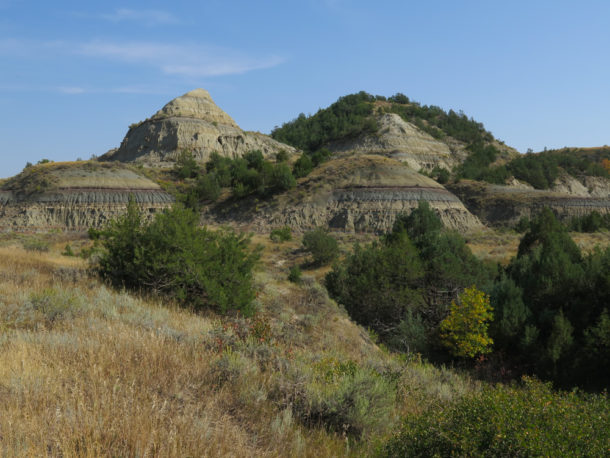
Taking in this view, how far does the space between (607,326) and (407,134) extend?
65.3 metres

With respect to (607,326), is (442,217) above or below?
above

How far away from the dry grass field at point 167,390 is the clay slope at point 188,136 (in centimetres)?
6470

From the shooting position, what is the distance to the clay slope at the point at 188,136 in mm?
68750

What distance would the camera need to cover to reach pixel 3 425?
2941mm

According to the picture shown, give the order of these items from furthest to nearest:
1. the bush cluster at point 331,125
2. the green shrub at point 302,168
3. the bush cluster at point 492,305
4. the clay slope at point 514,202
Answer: the bush cluster at point 331,125, the green shrub at point 302,168, the clay slope at point 514,202, the bush cluster at point 492,305

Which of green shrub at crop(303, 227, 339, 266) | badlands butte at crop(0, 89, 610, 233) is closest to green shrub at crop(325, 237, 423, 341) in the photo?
green shrub at crop(303, 227, 339, 266)

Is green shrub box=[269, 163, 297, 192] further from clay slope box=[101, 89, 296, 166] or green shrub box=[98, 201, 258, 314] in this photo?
green shrub box=[98, 201, 258, 314]

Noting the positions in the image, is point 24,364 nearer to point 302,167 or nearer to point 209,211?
point 209,211

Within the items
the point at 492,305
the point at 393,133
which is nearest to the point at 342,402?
the point at 492,305

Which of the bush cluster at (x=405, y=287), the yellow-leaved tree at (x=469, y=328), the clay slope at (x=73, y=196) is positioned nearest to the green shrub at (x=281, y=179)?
the clay slope at (x=73, y=196)

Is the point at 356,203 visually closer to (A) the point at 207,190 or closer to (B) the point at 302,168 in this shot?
(B) the point at 302,168

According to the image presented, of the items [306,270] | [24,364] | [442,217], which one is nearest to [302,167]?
[442,217]

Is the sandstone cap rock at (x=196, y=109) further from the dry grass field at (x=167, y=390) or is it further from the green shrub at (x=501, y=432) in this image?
the green shrub at (x=501, y=432)

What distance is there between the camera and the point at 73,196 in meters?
45.4
